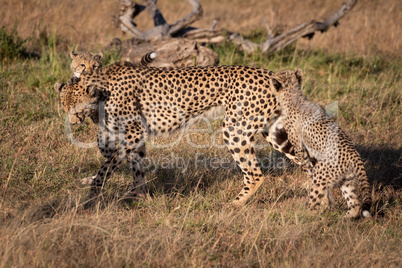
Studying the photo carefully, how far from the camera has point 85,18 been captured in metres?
9.76

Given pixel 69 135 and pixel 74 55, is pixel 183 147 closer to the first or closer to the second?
pixel 69 135

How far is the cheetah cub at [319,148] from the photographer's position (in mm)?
4078

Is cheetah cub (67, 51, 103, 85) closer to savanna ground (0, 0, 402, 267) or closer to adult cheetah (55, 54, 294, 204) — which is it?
savanna ground (0, 0, 402, 267)

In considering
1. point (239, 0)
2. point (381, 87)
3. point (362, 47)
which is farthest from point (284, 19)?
point (381, 87)

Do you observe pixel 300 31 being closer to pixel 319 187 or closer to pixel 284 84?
pixel 284 84

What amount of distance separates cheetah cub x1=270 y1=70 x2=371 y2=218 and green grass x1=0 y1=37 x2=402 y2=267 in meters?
0.24

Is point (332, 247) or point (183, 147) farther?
point (183, 147)

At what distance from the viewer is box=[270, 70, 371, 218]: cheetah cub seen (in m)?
4.08

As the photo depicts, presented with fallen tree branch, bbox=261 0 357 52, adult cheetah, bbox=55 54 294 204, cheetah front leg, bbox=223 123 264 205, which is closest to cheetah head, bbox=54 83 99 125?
A: adult cheetah, bbox=55 54 294 204

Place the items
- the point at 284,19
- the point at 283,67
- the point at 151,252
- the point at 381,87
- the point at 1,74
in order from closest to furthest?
the point at 151,252, the point at 1,74, the point at 381,87, the point at 283,67, the point at 284,19

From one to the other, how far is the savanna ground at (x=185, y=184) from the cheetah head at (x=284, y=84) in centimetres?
102

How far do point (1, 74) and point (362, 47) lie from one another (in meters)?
6.78

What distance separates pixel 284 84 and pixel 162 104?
46.8 inches

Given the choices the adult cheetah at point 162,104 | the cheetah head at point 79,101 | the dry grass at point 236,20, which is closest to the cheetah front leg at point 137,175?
the adult cheetah at point 162,104
